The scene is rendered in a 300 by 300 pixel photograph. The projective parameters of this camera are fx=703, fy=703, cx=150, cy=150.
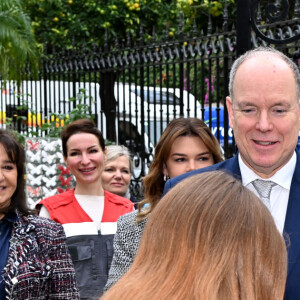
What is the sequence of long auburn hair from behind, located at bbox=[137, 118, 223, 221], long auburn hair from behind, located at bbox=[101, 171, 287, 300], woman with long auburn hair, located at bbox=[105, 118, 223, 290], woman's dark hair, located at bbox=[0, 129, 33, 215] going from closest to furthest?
long auburn hair from behind, located at bbox=[101, 171, 287, 300], woman with long auburn hair, located at bbox=[105, 118, 223, 290], long auburn hair from behind, located at bbox=[137, 118, 223, 221], woman's dark hair, located at bbox=[0, 129, 33, 215]

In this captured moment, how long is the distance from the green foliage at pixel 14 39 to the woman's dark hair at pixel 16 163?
5.41 metres

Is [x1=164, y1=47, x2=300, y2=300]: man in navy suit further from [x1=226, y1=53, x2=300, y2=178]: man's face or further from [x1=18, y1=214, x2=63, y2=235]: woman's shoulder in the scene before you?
[x1=18, y1=214, x2=63, y2=235]: woman's shoulder

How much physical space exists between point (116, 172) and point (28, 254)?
2134 mm

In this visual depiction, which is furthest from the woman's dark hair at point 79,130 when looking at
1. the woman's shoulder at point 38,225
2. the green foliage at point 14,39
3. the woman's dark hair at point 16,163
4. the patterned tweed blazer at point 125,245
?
the green foliage at point 14,39

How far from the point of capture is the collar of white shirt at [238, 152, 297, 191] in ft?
7.75

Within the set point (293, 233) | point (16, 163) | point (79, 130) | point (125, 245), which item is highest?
point (79, 130)

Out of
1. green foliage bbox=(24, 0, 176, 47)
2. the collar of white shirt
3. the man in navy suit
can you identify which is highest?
green foliage bbox=(24, 0, 176, 47)

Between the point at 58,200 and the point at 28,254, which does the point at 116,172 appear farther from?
the point at 28,254

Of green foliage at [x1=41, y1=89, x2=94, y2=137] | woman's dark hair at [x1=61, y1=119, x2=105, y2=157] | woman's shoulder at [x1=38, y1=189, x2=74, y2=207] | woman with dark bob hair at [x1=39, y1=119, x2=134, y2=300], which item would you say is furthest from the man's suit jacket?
green foliage at [x1=41, y1=89, x2=94, y2=137]

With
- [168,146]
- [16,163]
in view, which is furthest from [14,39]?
[168,146]

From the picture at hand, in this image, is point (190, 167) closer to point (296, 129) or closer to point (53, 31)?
point (296, 129)

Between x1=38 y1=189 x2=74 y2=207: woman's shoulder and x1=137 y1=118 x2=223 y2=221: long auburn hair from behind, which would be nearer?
x1=137 y1=118 x2=223 y2=221: long auburn hair from behind

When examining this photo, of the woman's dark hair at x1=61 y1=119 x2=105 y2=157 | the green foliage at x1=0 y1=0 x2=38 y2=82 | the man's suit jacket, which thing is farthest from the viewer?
the green foliage at x1=0 y1=0 x2=38 y2=82

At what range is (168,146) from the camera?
11.4 ft
